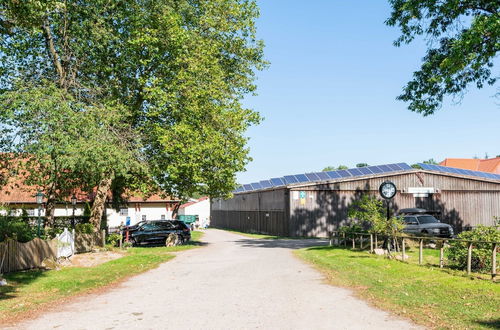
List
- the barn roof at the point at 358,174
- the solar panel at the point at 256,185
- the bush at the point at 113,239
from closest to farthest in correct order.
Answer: the bush at the point at 113,239, the barn roof at the point at 358,174, the solar panel at the point at 256,185

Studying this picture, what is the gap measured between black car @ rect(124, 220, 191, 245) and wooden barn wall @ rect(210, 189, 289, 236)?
3.52m

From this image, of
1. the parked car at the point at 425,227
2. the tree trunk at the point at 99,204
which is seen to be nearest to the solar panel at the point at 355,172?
A: the parked car at the point at 425,227

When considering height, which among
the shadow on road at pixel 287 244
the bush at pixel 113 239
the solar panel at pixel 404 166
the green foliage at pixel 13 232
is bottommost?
the shadow on road at pixel 287 244

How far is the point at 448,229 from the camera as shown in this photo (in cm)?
2622

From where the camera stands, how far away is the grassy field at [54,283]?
33.6 ft

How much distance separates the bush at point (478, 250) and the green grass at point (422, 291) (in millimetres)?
821

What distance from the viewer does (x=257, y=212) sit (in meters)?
47.6

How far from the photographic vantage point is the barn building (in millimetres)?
37312

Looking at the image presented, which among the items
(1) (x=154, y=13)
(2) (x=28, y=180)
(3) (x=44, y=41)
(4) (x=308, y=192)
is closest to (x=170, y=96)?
(1) (x=154, y=13)

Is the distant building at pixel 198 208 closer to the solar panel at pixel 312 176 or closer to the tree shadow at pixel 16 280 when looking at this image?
the solar panel at pixel 312 176

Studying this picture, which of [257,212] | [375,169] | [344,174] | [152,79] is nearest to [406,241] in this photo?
[152,79]

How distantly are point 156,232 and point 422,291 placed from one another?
21.0 metres

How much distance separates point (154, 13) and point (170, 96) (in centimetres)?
481

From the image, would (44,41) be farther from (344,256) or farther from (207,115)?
(344,256)
